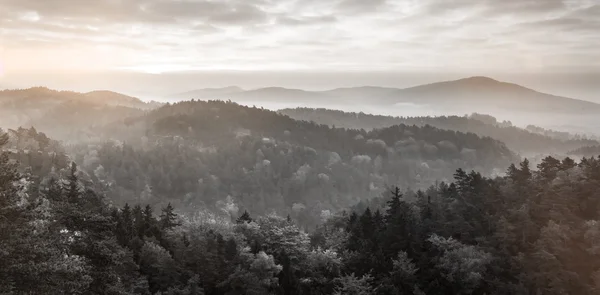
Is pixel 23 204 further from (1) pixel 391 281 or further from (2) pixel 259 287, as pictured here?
(1) pixel 391 281

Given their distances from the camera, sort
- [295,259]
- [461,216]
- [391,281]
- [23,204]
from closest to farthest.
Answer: [23,204] → [391,281] → [295,259] → [461,216]

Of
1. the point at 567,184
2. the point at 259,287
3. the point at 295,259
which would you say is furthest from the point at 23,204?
the point at 567,184

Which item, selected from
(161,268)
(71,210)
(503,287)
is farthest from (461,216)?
(71,210)

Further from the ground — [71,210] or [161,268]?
[71,210]

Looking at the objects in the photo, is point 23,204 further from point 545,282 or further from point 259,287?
point 545,282

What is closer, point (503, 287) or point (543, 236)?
point (503, 287)

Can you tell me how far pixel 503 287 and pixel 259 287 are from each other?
26.8 meters

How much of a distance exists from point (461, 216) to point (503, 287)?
16743 millimetres

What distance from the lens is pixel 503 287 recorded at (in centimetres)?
5038

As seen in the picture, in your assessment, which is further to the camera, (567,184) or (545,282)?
(567,184)

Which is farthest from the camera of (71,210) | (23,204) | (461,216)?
(461,216)

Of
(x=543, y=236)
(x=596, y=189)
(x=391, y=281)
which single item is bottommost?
(x=391, y=281)

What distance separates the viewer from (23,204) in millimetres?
23484

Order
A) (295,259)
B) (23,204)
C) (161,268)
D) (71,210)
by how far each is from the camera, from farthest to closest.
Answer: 1. (295,259)
2. (161,268)
3. (71,210)
4. (23,204)
